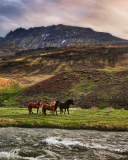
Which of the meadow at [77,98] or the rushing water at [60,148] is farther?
the meadow at [77,98]

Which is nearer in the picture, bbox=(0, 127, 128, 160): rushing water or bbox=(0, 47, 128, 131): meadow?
bbox=(0, 127, 128, 160): rushing water

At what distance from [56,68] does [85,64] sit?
998 inches

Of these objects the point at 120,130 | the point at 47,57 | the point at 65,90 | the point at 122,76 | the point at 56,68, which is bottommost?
the point at 120,130

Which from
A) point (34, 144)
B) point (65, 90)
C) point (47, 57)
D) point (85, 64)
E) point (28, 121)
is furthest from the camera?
point (47, 57)

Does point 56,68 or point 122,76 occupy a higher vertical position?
point 56,68

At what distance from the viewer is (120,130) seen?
22.7 metres

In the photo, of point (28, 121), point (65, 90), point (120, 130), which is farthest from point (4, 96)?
point (120, 130)

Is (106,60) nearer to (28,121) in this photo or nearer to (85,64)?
(85,64)

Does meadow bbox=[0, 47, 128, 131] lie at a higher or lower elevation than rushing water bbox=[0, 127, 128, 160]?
higher

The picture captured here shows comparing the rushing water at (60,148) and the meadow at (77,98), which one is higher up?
the meadow at (77,98)

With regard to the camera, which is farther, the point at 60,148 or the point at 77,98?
the point at 77,98

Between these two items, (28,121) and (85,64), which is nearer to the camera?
(28,121)

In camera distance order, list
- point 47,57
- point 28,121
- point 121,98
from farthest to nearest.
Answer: point 47,57
point 121,98
point 28,121

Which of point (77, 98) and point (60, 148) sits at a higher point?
point (77, 98)
